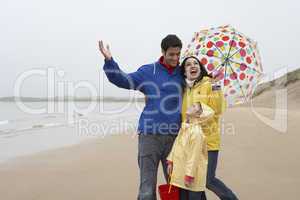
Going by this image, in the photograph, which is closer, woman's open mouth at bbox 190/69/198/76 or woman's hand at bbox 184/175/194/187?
woman's hand at bbox 184/175/194/187

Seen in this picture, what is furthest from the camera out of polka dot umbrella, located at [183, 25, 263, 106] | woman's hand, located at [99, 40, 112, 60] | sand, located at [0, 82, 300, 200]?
sand, located at [0, 82, 300, 200]

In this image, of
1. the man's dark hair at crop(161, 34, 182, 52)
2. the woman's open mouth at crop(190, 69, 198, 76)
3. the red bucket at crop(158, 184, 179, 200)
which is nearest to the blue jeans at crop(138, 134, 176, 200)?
the red bucket at crop(158, 184, 179, 200)

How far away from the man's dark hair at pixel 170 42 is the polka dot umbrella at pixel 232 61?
63cm

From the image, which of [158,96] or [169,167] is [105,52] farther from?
[169,167]

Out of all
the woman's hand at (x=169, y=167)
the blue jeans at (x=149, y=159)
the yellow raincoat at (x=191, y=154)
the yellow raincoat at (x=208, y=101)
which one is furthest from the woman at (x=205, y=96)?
the woman's hand at (x=169, y=167)

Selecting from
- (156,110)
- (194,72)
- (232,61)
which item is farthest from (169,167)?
(232,61)

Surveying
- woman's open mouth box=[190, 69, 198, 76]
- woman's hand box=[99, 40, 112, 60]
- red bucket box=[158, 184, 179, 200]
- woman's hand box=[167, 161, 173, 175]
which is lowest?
red bucket box=[158, 184, 179, 200]

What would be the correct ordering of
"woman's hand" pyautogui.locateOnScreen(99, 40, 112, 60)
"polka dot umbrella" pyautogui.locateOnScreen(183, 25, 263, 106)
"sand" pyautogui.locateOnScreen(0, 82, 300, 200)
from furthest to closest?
1. "sand" pyautogui.locateOnScreen(0, 82, 300, 200)
2. "polka dot umbrella" pyautogui.locateOnScreen(183, 25, 263, 106)
3. "woman's hand" pyautogui.locateOnScreen(99, 40, 112, 60)

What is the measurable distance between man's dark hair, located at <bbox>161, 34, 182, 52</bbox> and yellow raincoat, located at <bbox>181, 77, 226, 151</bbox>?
40cm

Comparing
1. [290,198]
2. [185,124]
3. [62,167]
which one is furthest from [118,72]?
[62,167]

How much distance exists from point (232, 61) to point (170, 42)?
3.09 ft

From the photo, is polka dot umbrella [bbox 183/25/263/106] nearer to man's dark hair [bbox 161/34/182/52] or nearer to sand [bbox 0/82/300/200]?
man's dark hair [bbox 161/34/182/52]

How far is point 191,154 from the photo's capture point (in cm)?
267

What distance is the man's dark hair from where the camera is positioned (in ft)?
9.07
